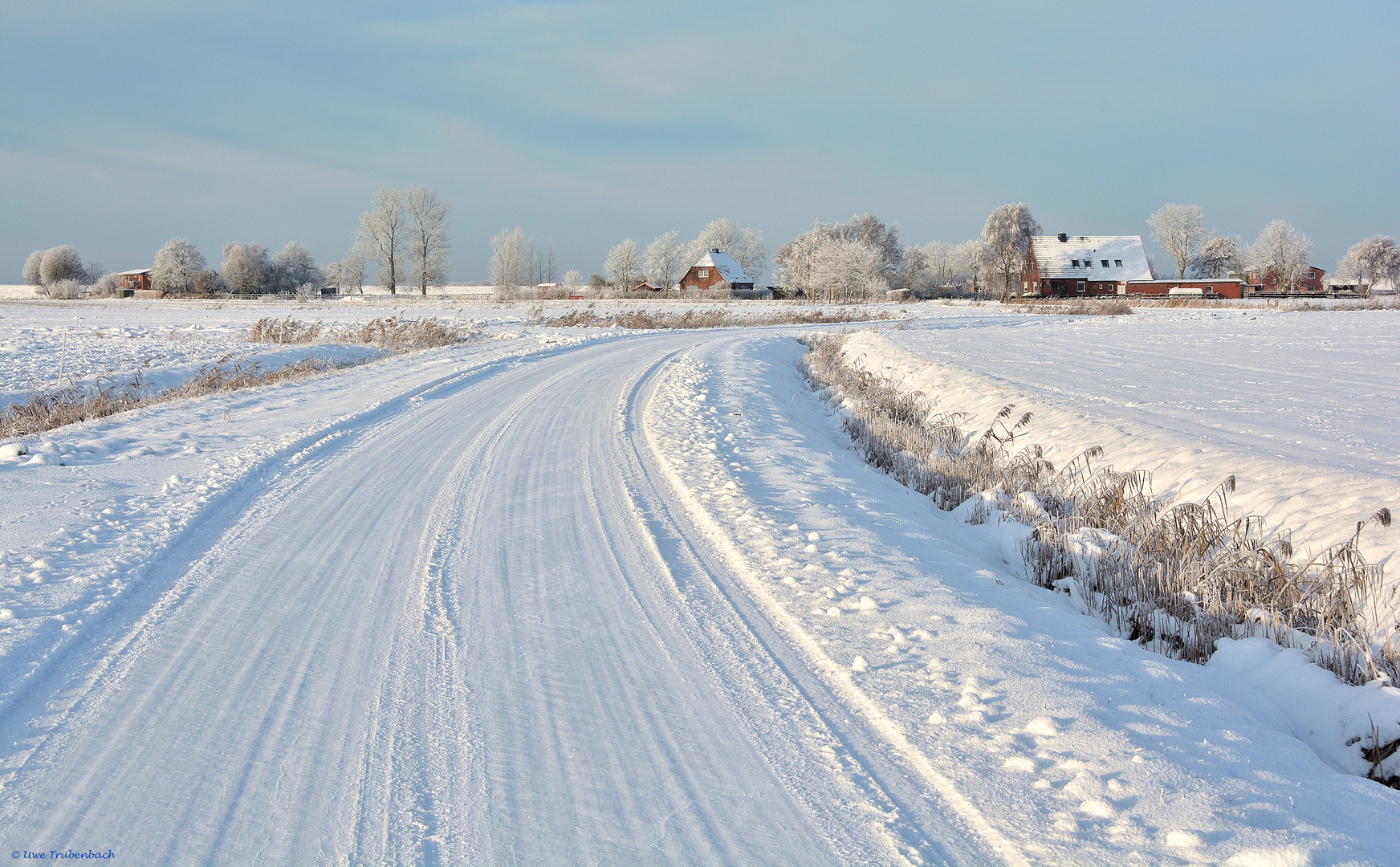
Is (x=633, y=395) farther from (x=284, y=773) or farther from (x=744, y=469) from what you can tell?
(x=284, y=773)

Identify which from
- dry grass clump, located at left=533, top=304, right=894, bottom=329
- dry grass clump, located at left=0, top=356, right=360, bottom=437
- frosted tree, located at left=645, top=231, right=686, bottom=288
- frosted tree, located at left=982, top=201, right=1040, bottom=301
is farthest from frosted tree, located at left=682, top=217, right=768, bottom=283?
dry grass clump, located at left=0, top=356, right=360, bottom=437

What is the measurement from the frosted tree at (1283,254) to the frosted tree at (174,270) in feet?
435

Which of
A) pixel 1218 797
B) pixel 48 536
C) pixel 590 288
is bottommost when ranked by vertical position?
pixel 1218 797

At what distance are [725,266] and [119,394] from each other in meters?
85.4

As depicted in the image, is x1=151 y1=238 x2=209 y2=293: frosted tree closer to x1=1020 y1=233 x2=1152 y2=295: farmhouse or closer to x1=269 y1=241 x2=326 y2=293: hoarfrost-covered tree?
x1=269 y1=241 x2=326 y2=293: hoarfrost-covered tree

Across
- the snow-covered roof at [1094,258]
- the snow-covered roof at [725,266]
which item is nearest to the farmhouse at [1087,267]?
the snow-covered roof at [1094,258]

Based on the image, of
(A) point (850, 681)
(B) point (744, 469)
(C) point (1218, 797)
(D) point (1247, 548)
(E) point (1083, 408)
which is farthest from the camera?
(E) point (1083, 408)

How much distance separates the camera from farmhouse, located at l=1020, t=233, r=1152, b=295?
287 ft

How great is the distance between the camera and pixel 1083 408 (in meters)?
11.3

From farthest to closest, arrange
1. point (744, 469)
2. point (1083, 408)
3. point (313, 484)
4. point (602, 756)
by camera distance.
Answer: point (1083, 408) → point (744, 469) → point (313, 484) → point (602, 756)

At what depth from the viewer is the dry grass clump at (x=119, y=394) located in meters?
10.4

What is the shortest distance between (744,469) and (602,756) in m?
4.98

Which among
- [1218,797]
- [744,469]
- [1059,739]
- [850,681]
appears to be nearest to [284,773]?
[850,681]

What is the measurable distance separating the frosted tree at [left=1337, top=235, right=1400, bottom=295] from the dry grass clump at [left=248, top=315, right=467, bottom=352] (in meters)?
97.5
